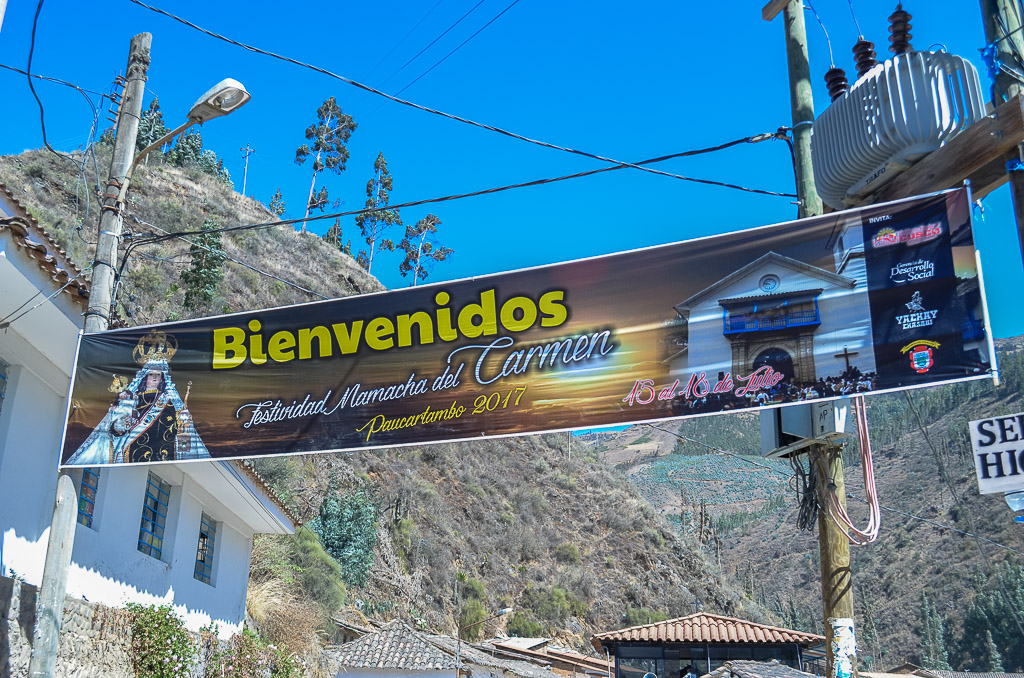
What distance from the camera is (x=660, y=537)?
190 feet

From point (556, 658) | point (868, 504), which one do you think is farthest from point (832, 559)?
point (556, 658)

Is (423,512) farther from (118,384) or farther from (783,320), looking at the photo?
(783,320)

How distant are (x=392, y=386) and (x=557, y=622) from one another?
41516 millimetres

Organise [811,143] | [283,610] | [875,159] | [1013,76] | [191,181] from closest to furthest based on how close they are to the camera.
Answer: [1013,76]
[875,159]
[811,143]
[283,610]
[191,181]

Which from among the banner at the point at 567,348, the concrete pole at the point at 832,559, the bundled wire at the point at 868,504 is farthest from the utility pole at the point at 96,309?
the bundled wire at the point at 868,504

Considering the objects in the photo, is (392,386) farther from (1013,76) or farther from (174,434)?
(1013,76)

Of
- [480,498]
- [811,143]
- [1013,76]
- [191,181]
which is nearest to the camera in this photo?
[1013,76]

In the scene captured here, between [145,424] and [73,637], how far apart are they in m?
3.77

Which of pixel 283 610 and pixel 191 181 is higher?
pixel 191 181

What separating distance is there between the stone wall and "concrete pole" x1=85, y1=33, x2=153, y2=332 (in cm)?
292

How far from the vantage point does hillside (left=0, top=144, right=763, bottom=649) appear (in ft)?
116

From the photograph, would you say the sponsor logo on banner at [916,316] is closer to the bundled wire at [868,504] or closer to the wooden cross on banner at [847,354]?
the wooden cross on banner at [847,354]

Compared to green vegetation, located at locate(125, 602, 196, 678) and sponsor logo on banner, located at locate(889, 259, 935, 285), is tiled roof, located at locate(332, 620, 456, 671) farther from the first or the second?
sponsor logo on banner, located at locate(889, 259, 935, 285)

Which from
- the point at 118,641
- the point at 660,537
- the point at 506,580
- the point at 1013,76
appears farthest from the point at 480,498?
the point at 1013,76
